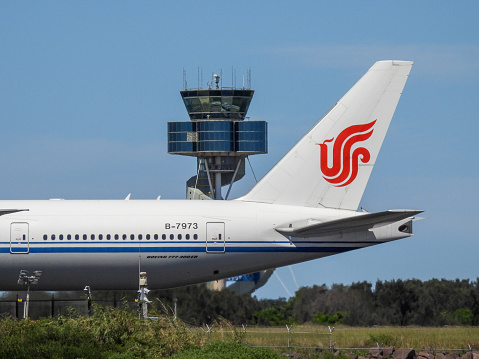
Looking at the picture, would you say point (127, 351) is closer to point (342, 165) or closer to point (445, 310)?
point (342, 165)

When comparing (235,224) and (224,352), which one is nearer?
(224,352)

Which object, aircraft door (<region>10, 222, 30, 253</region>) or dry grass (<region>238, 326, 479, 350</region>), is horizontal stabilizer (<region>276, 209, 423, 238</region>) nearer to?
dry grass (<region>238, 326, 479, 350</region>)

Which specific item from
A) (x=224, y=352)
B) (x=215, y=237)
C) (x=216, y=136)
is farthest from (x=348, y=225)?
(x=216, y=136)

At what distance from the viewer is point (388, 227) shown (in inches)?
1818

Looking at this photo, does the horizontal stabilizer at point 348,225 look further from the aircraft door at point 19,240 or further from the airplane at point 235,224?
the aircraft door at point 19,240

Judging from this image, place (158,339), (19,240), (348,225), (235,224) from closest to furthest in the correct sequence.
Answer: (158,339), (348,225), (235,224), (19,240)

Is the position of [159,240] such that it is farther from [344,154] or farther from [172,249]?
[344,154]

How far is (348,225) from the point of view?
150 ft

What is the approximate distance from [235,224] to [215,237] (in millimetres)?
1056

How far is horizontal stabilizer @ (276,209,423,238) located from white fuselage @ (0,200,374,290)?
390mm

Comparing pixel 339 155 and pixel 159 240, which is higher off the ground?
pixel 339 155

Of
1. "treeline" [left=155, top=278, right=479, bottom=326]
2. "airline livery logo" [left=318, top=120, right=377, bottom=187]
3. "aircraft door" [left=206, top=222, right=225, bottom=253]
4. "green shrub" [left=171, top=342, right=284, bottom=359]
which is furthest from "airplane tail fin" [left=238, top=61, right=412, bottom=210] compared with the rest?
"green shrub" [left=171, top=342, right=284, bottom=359]

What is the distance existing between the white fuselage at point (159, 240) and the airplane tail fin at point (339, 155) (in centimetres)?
72

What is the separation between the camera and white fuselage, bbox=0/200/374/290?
46562 millimetres
